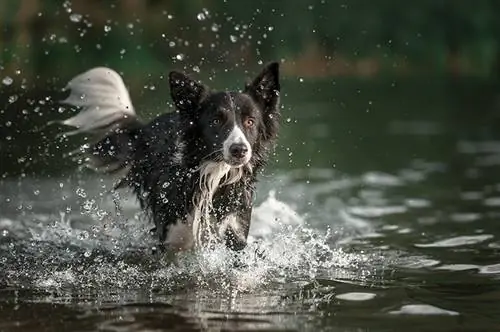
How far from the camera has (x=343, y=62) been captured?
28688mm

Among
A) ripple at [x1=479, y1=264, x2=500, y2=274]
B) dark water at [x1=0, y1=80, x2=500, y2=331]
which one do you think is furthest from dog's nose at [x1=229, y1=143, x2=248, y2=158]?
→ ripple at [x1=479, y1=264, x2=500, y2=274]

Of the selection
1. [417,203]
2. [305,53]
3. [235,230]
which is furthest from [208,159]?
[305,53]

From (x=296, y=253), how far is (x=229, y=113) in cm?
125

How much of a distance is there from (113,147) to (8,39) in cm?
1570

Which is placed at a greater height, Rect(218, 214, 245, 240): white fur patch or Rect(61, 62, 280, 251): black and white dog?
Rect(61, 62, 280, 251): black and white dog

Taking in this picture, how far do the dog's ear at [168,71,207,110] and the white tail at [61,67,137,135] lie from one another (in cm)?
169

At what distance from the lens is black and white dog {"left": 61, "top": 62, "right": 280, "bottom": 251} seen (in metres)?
7.09

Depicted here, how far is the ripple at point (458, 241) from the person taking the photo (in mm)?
8031

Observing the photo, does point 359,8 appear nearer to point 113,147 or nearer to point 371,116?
point 371,116

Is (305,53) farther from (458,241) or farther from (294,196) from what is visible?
(458,241)

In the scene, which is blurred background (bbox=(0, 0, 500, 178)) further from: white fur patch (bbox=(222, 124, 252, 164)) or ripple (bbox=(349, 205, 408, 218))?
white fur patch (bbox=(222, 124, 252, 164))

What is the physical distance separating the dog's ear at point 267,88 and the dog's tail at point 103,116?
1.76 metres

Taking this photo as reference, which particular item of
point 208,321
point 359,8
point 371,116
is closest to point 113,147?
point 208,321

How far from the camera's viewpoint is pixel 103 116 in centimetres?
898
